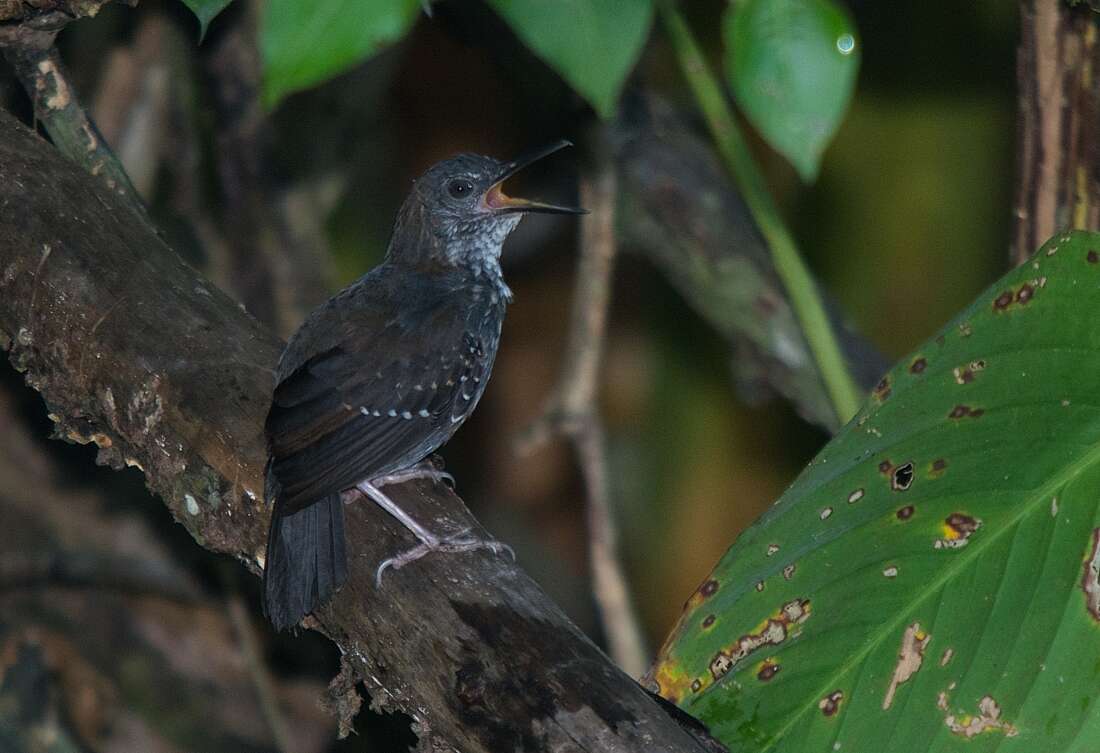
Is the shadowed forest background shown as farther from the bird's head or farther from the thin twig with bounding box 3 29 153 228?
the thin twig with bounding box 3 29 153 228

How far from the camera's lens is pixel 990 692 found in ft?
7.84

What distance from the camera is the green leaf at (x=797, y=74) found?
6.97 ft

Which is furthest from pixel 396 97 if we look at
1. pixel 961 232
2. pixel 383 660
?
pixel 383 660

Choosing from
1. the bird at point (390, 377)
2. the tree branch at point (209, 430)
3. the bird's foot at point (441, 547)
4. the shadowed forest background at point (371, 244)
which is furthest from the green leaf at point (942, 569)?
the shadowed forest background at point (371, 244)

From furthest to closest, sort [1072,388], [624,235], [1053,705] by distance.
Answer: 1. [624,235]
2. [1072,388]
3. [1053,705]

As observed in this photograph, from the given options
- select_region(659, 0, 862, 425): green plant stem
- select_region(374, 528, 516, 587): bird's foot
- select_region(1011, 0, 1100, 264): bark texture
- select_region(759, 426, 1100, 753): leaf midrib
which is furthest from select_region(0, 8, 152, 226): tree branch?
select_region(1011, 0, 1100, 264): bark texture

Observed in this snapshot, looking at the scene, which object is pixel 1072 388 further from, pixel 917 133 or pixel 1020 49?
pixel 917 133

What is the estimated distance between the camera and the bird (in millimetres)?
2861

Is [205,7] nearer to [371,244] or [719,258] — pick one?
[719,258]

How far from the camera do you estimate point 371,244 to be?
20.0ft

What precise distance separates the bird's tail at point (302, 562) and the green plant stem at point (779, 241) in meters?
1.32

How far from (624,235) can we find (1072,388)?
229 centimetres

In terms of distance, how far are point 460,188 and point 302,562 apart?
5.16ft

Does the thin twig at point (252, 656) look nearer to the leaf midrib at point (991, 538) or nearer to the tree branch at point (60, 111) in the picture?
the tree branch at point (60, 111)
